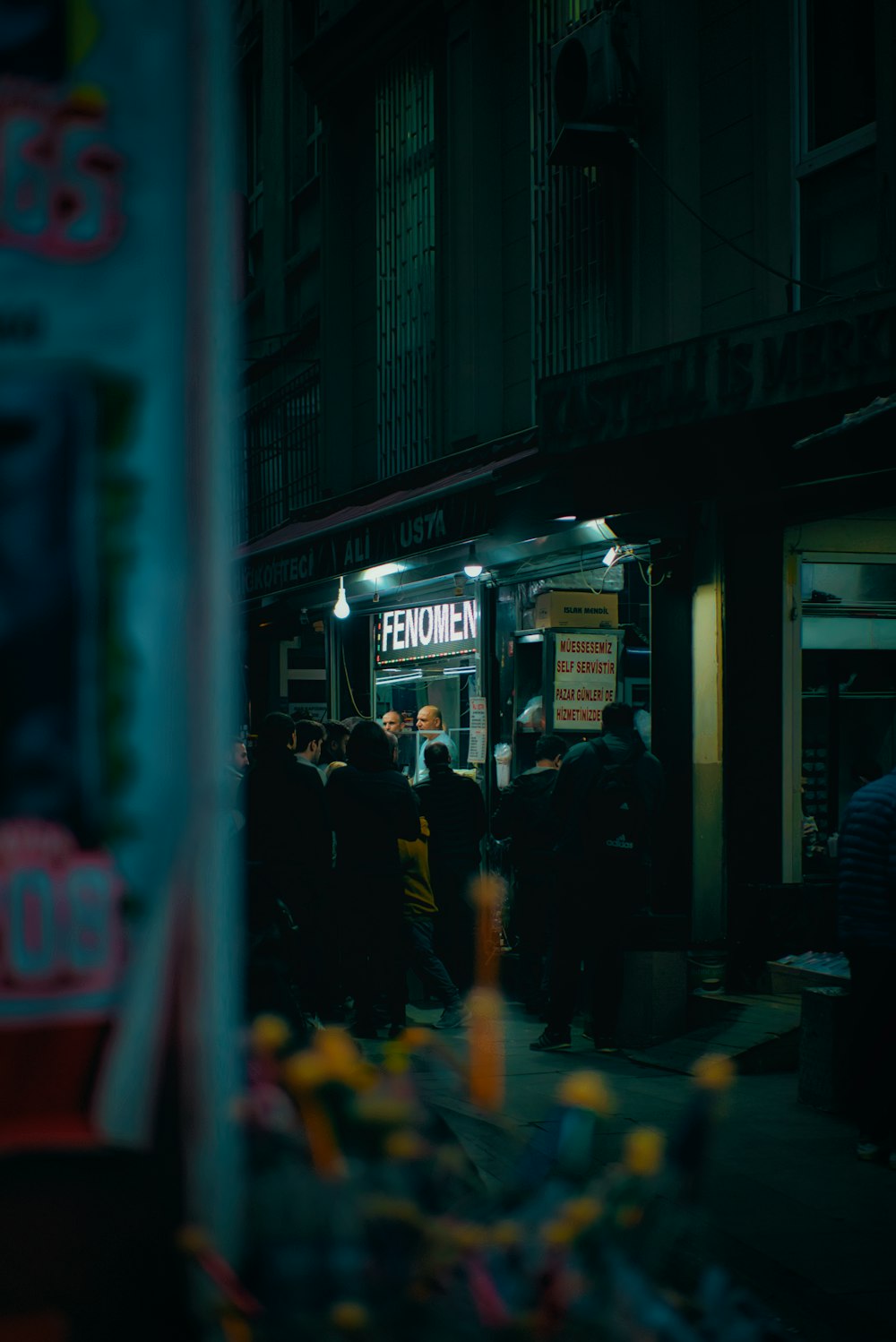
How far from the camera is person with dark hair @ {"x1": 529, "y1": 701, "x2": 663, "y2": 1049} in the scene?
9.72 metres

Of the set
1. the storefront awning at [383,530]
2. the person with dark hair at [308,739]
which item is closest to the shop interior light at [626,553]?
the storefront awning at [383,530]

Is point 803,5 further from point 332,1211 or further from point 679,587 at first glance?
point 332,1211

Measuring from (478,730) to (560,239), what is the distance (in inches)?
163

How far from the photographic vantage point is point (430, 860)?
1089 centimetres

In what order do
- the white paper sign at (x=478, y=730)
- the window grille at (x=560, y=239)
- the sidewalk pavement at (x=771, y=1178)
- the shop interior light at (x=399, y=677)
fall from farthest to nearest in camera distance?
the shop interior light at (x=399, y=677)
the white paper sign at (x=478, y=730)
the window grille at (x=560, y=239)
the sidewalk pavement at (x=771, y=1178)

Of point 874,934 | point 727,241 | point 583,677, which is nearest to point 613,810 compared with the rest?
point 583,677

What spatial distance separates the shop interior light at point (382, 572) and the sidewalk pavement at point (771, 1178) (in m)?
5.71

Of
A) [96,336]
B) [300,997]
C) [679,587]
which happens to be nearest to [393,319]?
[679,587]

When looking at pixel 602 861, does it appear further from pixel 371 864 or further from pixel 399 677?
pixel 399 677

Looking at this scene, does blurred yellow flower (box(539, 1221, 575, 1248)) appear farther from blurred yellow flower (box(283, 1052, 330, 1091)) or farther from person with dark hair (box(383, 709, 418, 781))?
person with dark hair (box(383, 709, 418, 781))

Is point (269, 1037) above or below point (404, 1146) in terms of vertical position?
above

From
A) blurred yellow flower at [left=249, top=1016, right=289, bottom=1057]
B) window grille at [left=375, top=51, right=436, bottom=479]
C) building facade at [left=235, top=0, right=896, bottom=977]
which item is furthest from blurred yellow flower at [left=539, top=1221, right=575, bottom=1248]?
window grille at [left=375, top=51, right=436, bottom=479]

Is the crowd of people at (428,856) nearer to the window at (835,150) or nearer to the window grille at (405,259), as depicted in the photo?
the window at (835,150)

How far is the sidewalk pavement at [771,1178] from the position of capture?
529cm
